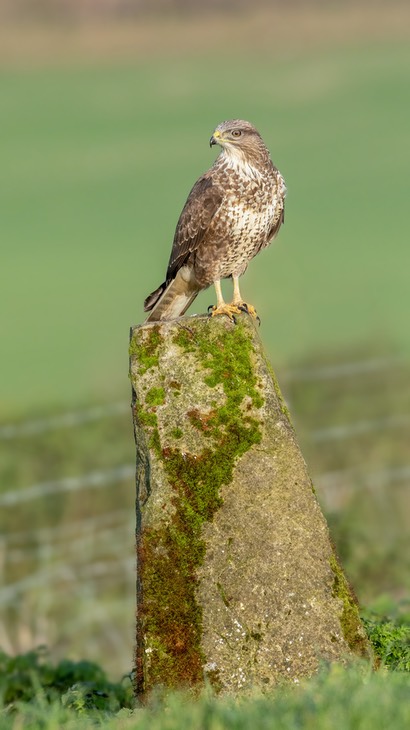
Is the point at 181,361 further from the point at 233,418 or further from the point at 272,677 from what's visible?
the point at 272,677

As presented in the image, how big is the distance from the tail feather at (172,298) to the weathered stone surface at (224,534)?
197 cm

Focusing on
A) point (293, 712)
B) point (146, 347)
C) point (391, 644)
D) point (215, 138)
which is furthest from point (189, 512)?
point (215, 138)

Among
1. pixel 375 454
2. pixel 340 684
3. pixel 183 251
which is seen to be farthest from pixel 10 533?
pixel 340 684

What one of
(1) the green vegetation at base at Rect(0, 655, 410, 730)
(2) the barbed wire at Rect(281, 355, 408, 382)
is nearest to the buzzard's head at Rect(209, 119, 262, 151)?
(1) the green vegetation at base at Rect(0, 655, 410, 730)

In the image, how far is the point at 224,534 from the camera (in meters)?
8.09

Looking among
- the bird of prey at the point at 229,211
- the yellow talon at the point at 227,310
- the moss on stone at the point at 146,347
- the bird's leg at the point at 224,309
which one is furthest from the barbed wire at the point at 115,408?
the moss on stone at the point at 146,347

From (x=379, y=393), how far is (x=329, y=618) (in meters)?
11.5

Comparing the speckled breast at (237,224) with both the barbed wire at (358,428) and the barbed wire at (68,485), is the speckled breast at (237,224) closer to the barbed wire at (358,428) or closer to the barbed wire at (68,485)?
the barbed wire at (68,485)

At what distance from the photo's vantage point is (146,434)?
8273mm

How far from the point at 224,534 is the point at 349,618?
87cm

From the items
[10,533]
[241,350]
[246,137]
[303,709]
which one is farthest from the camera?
[10,533]

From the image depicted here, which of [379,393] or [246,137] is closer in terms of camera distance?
[246,137]

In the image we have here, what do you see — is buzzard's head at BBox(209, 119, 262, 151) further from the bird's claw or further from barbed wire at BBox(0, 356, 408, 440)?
barbed wire at BBox(0, 356, 408, 440)

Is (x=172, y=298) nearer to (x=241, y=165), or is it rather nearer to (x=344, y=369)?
(x=241, y=165)
